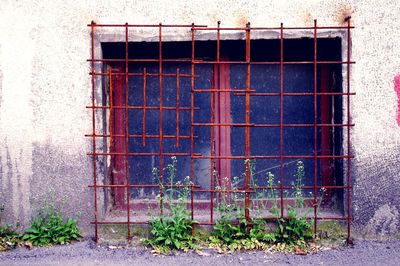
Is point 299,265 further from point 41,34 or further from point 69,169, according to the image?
point 41,34

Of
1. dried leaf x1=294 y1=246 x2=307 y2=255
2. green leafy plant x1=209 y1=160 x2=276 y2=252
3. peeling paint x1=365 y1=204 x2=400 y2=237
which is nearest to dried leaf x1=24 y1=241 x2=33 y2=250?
green leafy plant x1=209 y1=160 x2=276 y2=252

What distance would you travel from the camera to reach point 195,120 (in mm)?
4535

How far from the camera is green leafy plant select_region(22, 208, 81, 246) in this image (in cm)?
427

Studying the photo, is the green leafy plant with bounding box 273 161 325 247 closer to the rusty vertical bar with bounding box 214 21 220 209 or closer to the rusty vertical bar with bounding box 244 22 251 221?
the rusty vertical bar with bounding box 244 22 251 221

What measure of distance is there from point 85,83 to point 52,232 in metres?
1.27

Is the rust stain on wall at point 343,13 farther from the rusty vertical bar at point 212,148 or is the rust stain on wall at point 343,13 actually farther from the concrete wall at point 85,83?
the rusty vertical bar at point 212,148

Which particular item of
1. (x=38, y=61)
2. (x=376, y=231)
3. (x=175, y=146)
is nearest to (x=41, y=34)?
(x=38, y=61)

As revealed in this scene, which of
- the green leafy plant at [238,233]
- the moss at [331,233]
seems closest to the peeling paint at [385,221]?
the moss at [331,233]

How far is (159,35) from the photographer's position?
424cm

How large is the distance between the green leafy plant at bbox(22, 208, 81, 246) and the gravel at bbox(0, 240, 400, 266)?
75 mm

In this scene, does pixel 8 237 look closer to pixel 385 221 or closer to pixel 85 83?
pixel 85 83

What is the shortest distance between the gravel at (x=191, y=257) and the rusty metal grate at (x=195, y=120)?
0.71 ft

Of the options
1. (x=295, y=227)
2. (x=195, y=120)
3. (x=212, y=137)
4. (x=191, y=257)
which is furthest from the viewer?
(x=195, y=120)

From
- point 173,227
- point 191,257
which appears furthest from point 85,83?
point 191,257
